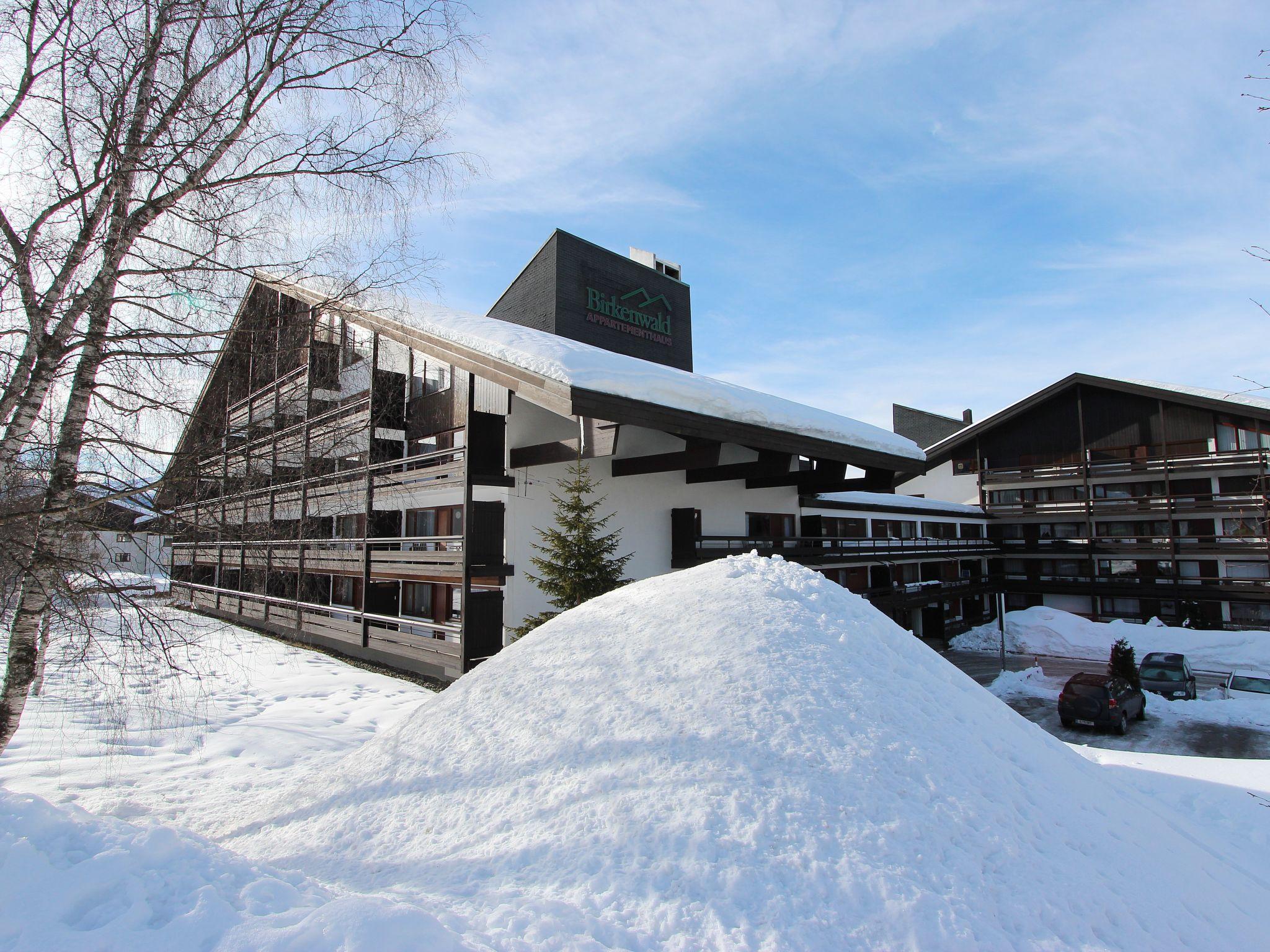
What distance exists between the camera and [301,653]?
15039 millimetres

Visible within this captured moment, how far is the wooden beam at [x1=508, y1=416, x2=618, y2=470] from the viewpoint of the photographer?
35.1ft

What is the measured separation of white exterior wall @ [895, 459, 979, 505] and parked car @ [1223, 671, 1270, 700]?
17346 millimetres

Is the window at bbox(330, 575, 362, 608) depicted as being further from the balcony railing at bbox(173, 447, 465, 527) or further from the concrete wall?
the concrete wall

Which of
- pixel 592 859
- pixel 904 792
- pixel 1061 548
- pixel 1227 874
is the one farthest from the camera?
pixel 1061 548

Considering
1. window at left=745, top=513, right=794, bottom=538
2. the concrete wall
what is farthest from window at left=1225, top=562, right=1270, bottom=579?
the concrete wall

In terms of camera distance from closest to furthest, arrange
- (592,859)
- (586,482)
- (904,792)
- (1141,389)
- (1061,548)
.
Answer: (592,859) < (904,792) < (586,482) < (1141,389) < (1061,548)

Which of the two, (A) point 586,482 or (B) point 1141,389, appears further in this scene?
(B) point 1141,389

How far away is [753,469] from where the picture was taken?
14117mm

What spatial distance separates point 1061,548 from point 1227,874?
32.4 metres

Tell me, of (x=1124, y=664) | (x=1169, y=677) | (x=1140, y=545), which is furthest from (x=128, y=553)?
(x=1140, y=545)

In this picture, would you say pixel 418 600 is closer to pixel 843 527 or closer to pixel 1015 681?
pixel 843 527

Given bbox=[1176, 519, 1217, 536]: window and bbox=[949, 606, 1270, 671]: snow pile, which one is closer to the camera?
bbox=[949, 606, 1270, 671]: snow pile

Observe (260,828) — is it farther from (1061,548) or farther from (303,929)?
(1061,548)

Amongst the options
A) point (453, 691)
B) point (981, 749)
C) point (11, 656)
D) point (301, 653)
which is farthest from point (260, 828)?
point (301, 653)
